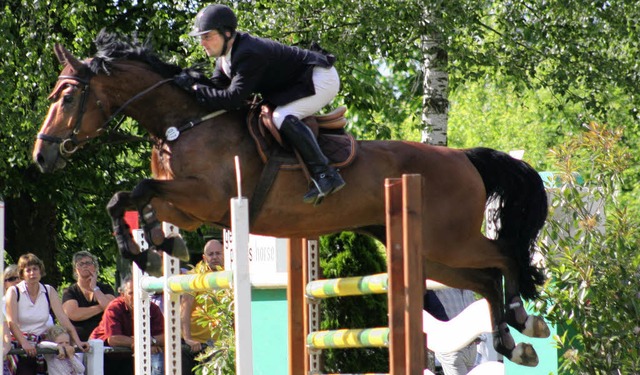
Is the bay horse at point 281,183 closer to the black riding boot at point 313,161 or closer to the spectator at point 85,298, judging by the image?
the black riding boot at point 313,161

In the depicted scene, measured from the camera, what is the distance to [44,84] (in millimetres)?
12250

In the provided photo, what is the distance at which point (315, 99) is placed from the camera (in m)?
6.23

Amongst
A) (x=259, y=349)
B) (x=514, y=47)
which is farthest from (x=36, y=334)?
(x=514, y=47)

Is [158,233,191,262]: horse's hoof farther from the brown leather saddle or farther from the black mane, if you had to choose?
the black mane

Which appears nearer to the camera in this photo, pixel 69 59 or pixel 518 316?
pixel 69 59

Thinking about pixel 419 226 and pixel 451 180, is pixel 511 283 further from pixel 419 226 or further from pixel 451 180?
pixel 419 226

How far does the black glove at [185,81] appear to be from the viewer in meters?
6.28

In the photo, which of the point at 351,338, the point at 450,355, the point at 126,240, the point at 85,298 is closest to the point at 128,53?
the point at 126,240

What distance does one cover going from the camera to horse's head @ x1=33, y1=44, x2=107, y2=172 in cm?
601

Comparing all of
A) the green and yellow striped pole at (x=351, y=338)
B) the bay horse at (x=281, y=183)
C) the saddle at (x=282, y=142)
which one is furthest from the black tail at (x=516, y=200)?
the green and yellow striped pole at (x=351, y=338)

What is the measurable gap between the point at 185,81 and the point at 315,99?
70 cm

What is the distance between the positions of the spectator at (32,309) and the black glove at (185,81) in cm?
248

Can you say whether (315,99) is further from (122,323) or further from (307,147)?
(122,323)

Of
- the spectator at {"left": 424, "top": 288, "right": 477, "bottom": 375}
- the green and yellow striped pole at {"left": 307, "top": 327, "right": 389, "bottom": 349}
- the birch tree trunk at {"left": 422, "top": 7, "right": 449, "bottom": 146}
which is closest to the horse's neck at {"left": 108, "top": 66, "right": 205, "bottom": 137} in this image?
the green and yellow striped pole at {"left": 307, "top": 327, "right": 389, "bottom": 349}
